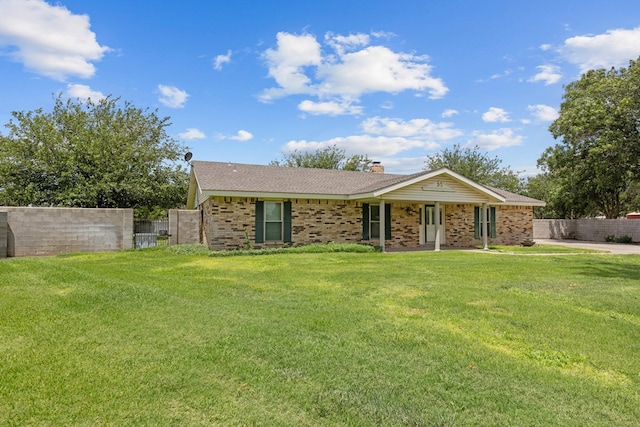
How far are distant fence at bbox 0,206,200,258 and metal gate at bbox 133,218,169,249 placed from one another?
1.02 m

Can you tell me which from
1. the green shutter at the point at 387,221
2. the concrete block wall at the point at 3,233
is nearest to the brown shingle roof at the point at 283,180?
the green shutter at the point at 387,221

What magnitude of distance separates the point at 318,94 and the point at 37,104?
16879 millimetres

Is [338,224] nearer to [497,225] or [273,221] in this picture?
[273,221]

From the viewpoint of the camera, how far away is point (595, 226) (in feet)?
80.1

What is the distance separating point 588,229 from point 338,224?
19.2 metres

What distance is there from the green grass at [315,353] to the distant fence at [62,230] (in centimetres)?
714

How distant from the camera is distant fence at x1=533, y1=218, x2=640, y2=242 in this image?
73.6 ft

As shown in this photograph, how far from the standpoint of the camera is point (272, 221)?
48.8 feet

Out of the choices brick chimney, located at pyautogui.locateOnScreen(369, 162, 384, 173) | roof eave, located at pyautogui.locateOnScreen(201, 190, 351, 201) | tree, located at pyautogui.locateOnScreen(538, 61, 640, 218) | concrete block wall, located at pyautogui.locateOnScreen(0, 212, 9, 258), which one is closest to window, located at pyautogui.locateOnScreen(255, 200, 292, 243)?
roof eave, located at pyautogui.locateOnScreen(201, 190, 351, 201)

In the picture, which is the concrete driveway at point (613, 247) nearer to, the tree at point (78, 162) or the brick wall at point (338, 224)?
the brick wall at point (338, 224)

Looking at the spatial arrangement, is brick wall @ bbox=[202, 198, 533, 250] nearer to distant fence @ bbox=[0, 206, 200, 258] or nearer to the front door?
the front door

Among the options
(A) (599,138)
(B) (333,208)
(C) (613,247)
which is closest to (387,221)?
(B) (333,208)

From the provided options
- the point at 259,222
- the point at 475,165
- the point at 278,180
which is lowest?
the point at 259,222

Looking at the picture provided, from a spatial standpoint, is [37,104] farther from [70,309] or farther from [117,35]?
[70,309]
